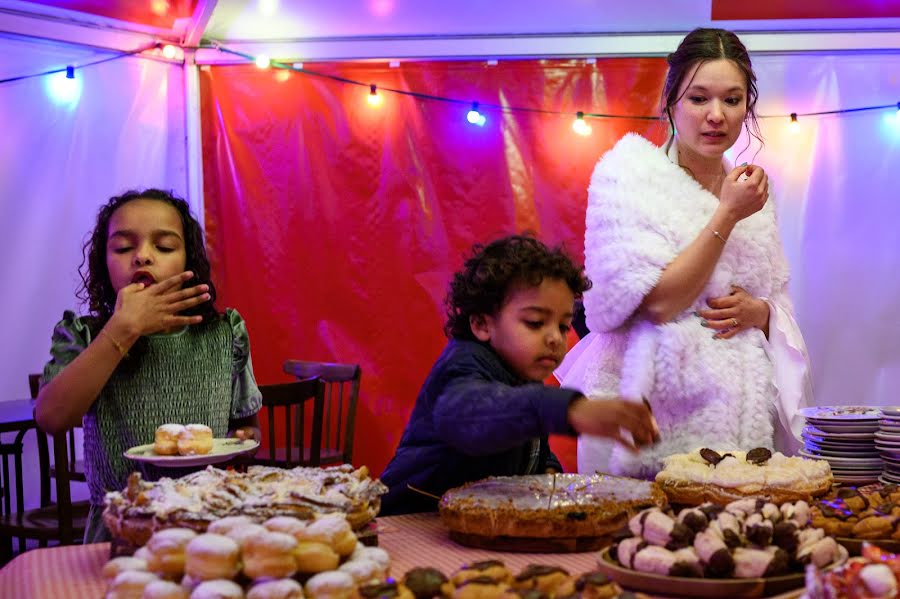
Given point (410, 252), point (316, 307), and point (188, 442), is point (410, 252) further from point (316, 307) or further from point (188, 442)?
point (188, 442)

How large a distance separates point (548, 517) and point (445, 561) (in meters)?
0.17

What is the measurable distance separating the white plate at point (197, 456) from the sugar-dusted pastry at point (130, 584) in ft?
1.65

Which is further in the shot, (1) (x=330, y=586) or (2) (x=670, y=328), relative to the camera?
(2) (x=670, y=328)

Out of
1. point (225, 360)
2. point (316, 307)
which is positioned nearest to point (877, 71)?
point (316, 307)

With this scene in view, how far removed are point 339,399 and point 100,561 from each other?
2840 millimetres

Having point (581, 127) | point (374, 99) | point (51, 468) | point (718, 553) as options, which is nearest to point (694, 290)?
point (718, 553)

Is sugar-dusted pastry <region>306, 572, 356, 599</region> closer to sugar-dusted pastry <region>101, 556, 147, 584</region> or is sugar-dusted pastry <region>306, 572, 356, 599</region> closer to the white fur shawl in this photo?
sugar-dusted pastry <region>101, 556, 147, 584</region>

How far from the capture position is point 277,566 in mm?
1061

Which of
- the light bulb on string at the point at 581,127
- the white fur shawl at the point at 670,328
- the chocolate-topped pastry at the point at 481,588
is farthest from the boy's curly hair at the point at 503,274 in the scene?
the light bulb on string at the point at 581,127

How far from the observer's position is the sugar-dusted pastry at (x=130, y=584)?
1.07 metres

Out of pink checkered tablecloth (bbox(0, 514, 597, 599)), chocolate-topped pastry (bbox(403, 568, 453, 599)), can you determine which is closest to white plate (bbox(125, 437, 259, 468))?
pink checkered tablecloth (bbox(0, 514, 597, 599))

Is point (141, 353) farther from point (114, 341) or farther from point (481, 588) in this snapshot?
point (481, 588)

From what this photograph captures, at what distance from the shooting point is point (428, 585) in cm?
108

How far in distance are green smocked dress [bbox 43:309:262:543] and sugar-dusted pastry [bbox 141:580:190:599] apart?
89 cm
